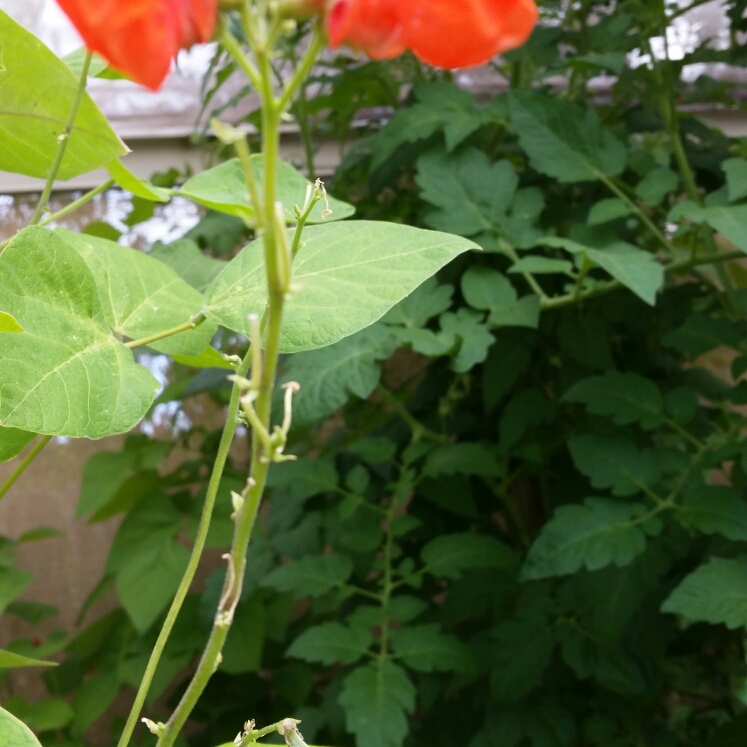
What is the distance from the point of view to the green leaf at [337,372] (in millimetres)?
491

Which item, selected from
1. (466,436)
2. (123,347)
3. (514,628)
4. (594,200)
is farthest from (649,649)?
(123,347)

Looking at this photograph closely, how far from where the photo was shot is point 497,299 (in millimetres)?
549

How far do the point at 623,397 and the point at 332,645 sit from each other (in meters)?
0.28

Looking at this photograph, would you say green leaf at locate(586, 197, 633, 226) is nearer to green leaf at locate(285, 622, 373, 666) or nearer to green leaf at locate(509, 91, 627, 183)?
green leaf at locate(509, 91, 627, 183)

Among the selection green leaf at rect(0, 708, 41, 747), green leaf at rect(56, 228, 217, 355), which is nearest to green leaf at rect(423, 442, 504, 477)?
green leaf at rect(56, 228, 217, 355)

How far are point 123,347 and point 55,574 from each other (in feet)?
2.85

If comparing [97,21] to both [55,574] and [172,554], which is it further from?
[55,574]

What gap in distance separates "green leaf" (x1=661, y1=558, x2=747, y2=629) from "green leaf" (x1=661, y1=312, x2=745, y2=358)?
0.61ft

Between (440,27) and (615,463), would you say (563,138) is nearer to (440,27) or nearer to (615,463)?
(615,463)

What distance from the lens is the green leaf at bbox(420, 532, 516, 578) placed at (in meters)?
0.56

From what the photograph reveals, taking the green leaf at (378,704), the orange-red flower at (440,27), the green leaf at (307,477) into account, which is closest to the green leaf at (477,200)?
the green leaf at (307,477)

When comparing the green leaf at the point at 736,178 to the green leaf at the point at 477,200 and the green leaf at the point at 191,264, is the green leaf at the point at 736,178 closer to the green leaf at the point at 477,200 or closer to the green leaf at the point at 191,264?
the green leaf at the point at 477,200

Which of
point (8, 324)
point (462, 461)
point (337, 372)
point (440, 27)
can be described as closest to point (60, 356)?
point (8, 324)

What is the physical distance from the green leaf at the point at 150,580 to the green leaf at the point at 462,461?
1.03 feet
